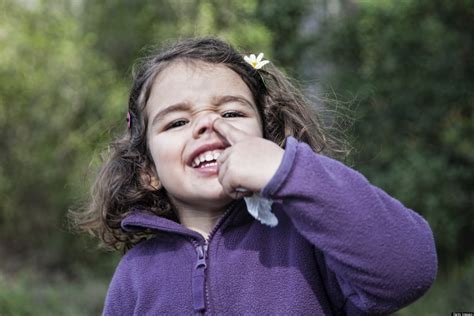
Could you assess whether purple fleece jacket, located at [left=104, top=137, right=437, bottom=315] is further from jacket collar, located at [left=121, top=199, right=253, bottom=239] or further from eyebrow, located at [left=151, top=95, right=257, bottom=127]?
eyebrow, located at [left=151, top=95, right=257, bottom=127]

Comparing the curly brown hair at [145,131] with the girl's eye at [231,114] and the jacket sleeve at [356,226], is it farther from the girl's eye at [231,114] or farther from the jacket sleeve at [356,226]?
the jacket sleeve at [356,226]

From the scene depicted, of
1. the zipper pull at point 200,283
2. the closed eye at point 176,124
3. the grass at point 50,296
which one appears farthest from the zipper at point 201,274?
the grass at point 50,296

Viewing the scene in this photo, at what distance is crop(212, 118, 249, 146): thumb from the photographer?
1.78 meters

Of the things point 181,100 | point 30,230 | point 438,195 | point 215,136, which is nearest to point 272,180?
point 215,136

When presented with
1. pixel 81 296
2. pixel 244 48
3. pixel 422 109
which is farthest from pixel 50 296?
pixel 422 109

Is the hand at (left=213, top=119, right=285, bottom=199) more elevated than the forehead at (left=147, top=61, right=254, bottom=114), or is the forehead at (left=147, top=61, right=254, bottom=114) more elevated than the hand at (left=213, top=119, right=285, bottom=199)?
the forehead at (left=147, top=61, right=254, bottom=114)

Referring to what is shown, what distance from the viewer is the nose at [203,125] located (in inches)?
74.8

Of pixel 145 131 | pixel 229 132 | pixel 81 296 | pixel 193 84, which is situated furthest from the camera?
pixel 81 296

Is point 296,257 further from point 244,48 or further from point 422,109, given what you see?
point 422,109

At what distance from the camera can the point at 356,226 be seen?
1.54m

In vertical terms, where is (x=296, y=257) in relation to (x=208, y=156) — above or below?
below

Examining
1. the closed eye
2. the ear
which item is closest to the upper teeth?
the closed eye

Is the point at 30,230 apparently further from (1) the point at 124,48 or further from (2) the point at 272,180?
(2) the point at 272,180

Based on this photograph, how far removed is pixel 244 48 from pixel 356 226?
164 inches
